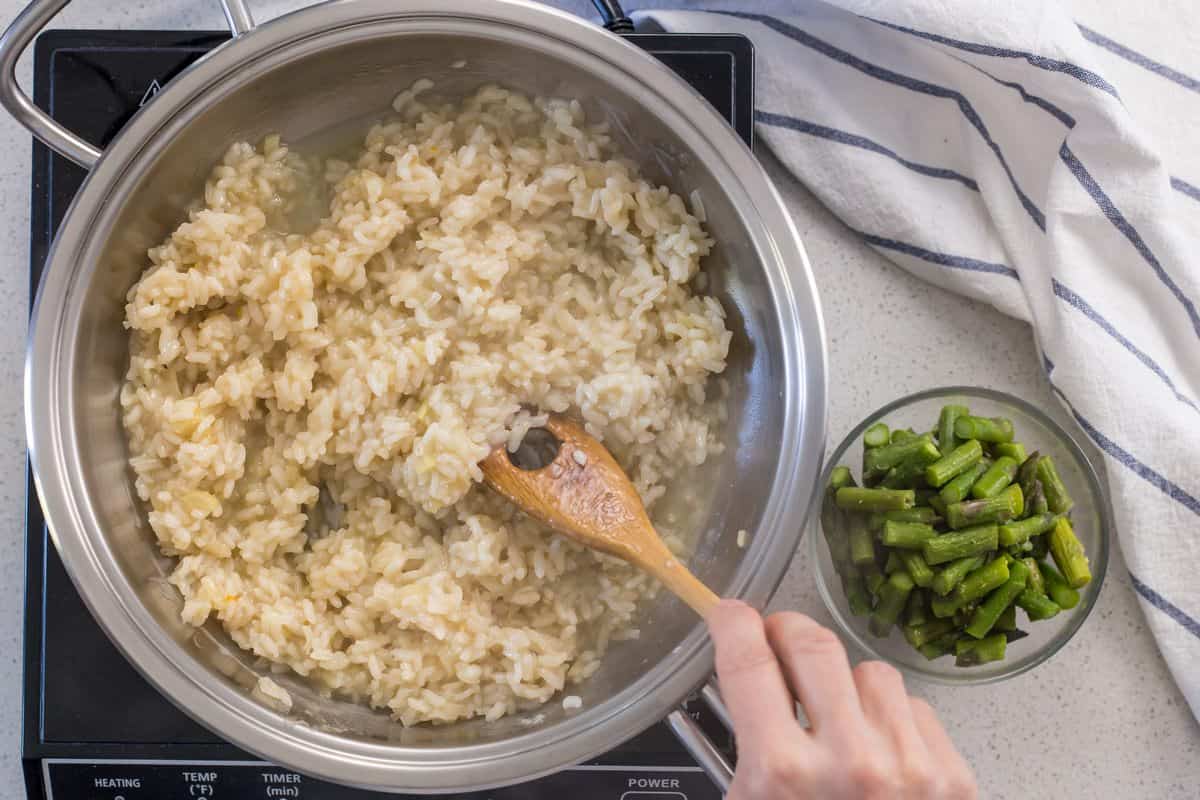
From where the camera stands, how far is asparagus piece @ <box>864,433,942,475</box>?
4.60 ft

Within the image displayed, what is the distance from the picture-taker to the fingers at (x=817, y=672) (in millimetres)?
970

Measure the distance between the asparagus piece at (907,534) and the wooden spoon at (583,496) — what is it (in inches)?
10.7

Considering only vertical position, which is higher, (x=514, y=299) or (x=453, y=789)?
(x=514, y=299)

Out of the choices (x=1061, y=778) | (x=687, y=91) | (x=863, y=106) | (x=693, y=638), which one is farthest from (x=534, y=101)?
(x=1061, y=778)

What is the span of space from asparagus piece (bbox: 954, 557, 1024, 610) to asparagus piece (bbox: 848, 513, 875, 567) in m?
0.12

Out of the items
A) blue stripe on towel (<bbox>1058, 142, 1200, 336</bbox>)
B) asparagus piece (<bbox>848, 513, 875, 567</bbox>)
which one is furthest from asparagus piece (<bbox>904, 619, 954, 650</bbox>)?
blue stripe on towel (<bbox>1058, 142, 1200, 336</bbox>)

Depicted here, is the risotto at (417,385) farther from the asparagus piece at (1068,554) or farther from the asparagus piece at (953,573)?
the asparagus piece at (1068,554)

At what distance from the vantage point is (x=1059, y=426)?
1507 millimetres

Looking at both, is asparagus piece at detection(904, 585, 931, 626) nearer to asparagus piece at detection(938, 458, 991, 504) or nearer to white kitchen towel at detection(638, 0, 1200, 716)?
asparagus piece at detection(938, 458, 991, 504)

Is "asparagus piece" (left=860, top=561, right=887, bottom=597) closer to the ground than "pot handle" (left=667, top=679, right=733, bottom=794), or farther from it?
closer to the ground

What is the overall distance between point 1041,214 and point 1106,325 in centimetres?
19

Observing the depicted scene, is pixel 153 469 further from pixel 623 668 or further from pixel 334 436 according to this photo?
pixel 623 668

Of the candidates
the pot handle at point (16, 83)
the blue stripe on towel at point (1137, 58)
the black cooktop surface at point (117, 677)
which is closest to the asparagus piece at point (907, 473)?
the black cooktop surface at point (117, 677)

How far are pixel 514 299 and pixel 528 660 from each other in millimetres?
485
